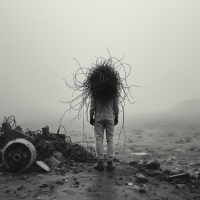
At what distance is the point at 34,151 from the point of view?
4594 millimetres

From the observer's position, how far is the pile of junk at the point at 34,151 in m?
4.45

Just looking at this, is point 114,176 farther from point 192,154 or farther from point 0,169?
point 192,154

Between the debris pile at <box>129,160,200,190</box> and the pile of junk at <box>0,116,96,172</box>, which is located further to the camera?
the pile of junk at <box>0,116,96,172</box>

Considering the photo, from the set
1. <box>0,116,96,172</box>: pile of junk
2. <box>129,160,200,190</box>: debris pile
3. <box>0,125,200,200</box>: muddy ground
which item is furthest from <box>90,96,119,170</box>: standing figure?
<box>0,116,96,172</box>: pile of junk

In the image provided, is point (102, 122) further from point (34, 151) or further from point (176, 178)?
point (176, 178)

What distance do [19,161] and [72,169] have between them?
44.1 inches

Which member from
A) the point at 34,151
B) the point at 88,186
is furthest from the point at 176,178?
the point at 34,151

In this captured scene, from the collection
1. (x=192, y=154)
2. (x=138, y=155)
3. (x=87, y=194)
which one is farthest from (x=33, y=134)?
(x=192, y=154)

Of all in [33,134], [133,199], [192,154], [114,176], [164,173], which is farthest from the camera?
[192,154]

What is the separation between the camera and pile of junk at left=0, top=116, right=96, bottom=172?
4.45 metres

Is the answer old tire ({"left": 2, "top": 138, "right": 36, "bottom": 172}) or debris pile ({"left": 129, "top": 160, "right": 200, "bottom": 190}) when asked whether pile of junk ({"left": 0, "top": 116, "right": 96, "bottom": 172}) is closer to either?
old tire ({"left": 2, "top": 138, "right": 36, "bottom": 172})

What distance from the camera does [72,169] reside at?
4.72m

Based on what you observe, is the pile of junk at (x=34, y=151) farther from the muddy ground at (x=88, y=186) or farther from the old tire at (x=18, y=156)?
the muddy ground at (x=88, y=186)

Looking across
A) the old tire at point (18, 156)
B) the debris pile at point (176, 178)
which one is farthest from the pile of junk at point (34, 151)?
the debris pile at point (176, 178)
